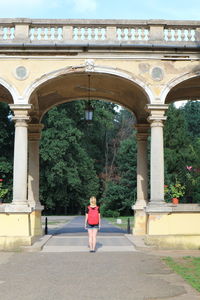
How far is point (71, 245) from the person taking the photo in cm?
1527

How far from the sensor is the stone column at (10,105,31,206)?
48.4ft

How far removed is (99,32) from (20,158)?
486 centimetres

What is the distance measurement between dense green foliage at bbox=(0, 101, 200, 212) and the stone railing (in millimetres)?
23098

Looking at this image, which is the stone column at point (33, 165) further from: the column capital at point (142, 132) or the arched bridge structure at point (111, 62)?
the column capital at point (142, 132)

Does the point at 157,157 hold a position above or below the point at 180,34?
below

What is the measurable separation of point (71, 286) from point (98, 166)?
47.9 m

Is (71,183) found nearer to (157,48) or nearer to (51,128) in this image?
(51,128)

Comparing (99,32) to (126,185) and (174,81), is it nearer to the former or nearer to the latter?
(174,81)

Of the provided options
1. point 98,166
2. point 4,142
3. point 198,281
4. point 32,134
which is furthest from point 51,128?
point 198,281

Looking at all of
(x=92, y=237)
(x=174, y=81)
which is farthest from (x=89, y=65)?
(x=92, y=237)

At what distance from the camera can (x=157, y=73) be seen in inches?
605

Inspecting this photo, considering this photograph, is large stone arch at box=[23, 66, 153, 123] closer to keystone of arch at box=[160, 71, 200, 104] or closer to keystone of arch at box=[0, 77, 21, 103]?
keystone of arch at box=[0, 77, 21, 103]

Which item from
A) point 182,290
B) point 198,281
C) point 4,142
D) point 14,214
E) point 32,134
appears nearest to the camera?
point 182,290

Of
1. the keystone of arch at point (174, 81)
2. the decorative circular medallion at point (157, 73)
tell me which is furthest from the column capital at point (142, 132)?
the decorative circular medallion at point (157, 73)
